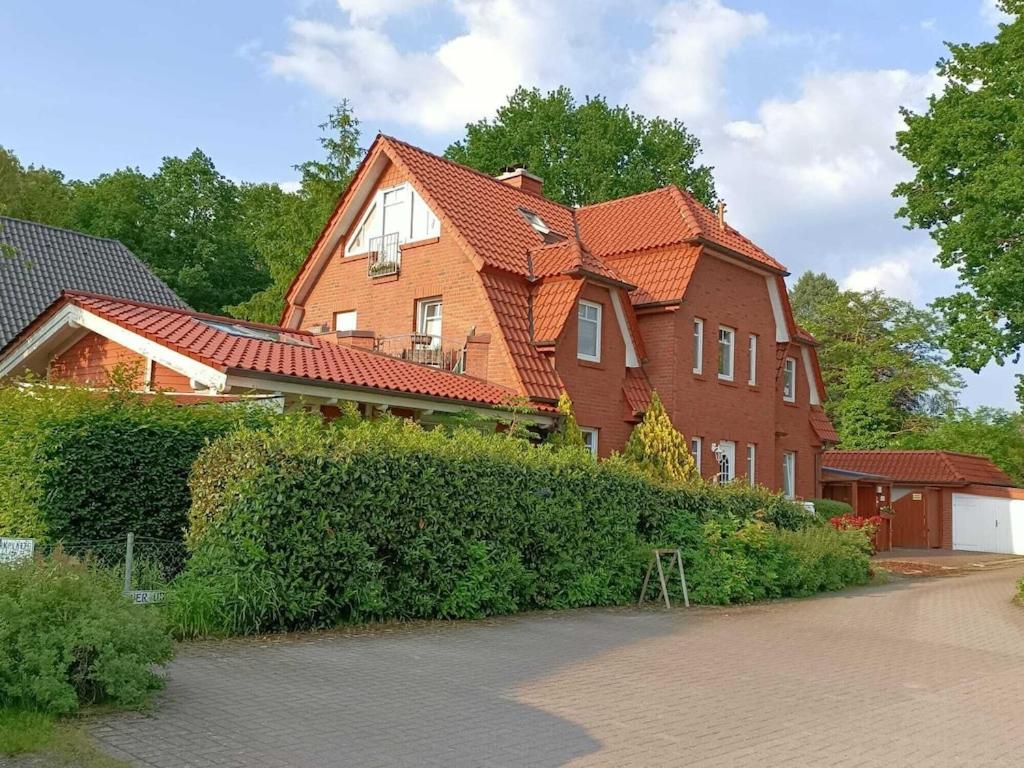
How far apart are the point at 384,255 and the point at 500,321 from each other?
4873 millimetres

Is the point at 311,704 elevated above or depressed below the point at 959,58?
below

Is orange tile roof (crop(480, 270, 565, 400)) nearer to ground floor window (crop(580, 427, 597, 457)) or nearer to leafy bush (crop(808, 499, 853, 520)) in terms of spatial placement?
ground floor window (crop(580, 427, 597, 457))

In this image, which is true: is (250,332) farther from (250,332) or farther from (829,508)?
(829,508)

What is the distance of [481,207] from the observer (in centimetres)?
2438

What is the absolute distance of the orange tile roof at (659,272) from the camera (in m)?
23.8

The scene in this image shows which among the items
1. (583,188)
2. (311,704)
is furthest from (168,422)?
(583,188)

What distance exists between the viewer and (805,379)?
32.5 metres

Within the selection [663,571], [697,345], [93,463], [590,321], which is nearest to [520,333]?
[590,321]

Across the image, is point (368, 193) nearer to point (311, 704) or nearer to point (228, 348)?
point (228, 348)

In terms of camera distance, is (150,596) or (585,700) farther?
(150,596)

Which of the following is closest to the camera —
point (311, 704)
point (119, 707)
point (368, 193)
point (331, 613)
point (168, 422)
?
point (119, 707)

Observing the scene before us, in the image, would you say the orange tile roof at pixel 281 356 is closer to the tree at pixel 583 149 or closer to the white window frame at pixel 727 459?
the white window frame at pixel 727 459

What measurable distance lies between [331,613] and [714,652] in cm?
450

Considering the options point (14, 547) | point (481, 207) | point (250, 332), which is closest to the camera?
point (14, 547)
